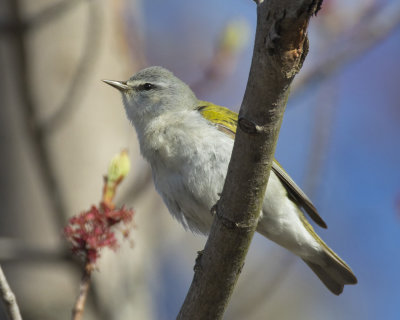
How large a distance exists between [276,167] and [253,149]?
1530 millimetres

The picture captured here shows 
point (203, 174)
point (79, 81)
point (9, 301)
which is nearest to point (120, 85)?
point (79, 81)

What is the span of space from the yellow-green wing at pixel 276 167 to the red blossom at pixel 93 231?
1315 millimetres

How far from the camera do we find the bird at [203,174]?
3.14m

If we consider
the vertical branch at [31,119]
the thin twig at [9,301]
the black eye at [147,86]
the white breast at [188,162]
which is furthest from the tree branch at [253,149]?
the black eye at [147,86]

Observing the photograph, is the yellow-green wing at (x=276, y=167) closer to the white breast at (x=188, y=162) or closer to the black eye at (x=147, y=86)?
the white breast at (x=188, y=162)

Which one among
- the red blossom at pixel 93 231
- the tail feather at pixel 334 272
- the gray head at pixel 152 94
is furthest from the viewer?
the gray head at pixel 152 94

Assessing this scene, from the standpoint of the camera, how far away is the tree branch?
1501 mm

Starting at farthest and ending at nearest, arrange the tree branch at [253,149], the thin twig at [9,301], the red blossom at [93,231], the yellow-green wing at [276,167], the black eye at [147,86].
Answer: the black eye at [147,86] < the yellow-green wing at [276,167] < the red blossom at [93,231] < the thin twig at [9,301] < the tree branch at [253,149]

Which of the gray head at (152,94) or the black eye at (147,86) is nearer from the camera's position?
the gray head at (152,94)

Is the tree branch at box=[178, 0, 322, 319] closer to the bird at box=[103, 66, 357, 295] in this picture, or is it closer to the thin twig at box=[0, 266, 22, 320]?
the thin twig at box=[0, 266, 22, 320]

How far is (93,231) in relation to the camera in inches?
81.2

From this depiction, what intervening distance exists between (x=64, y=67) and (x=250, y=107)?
8.27 feet

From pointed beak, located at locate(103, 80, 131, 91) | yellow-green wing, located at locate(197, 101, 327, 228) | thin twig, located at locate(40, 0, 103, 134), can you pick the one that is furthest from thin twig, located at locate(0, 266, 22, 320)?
pointed beak, located at locate(103, 80, 131, 91)

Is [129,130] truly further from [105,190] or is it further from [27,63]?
[105,190]
